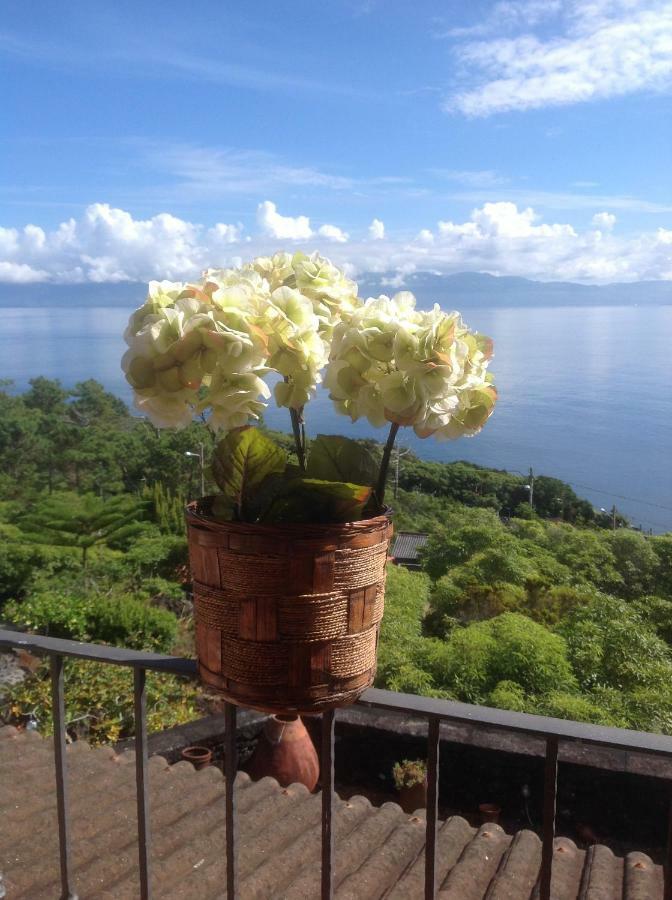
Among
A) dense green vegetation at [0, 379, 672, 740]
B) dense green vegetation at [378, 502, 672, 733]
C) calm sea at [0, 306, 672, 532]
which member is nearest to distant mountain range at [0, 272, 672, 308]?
calm sea at [0, 306, 672, 532]

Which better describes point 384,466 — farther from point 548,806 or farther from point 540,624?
point 540,624

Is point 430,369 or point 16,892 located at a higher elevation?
point 430,369

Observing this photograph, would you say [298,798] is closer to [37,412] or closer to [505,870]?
[505,870]

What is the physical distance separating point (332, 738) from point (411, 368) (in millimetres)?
557

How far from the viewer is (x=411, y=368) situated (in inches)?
29.8

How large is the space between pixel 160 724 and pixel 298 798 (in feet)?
10.0

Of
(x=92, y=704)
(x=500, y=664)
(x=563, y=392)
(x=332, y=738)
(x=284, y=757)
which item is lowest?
(x=563, y=392)

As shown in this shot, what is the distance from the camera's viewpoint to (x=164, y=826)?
225 cm

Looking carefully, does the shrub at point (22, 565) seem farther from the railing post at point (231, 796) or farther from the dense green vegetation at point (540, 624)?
the railing post at point (231, 796)

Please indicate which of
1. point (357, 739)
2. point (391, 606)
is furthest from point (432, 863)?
point (391, 606)

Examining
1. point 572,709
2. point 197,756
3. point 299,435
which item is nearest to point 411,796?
point 197,756

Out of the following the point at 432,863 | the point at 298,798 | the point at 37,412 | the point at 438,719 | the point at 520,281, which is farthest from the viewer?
the point at 520,281

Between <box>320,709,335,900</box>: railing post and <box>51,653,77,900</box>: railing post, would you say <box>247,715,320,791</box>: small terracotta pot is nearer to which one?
<box>51,653,77,900</box>: railing post

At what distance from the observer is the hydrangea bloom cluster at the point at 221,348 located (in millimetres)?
746
